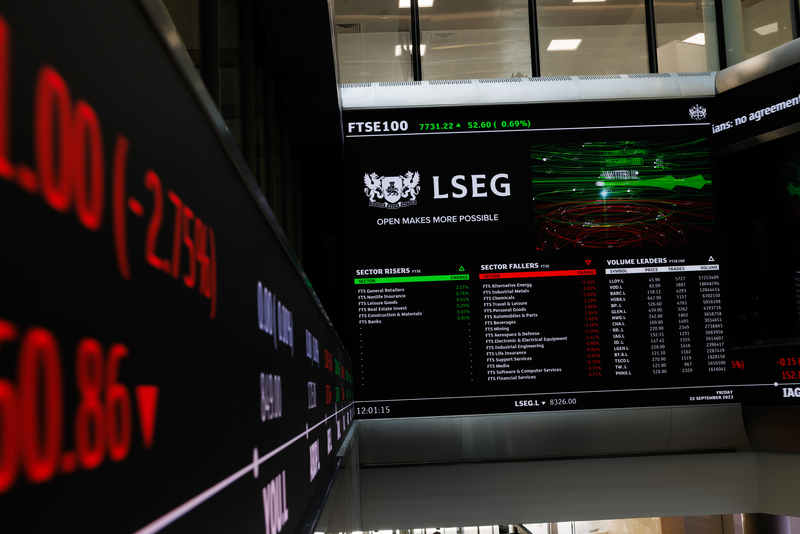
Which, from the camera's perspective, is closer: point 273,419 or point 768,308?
point 273,419

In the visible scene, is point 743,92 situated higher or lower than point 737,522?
higher

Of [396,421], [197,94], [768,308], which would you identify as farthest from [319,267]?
[197,94]

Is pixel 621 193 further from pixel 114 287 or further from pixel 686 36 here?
pixel 114 287

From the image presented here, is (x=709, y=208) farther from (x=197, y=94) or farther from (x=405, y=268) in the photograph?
(x=197, y=94)

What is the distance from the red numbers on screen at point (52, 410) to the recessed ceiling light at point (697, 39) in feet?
18.7

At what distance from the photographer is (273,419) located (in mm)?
805

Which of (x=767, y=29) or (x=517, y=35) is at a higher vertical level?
(x=517, y=35)

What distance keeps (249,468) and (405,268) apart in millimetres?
3862

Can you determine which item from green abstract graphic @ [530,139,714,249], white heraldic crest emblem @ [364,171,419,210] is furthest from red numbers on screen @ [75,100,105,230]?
green abstract graphic @ [530,139,714,249]

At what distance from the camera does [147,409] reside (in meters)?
0.38

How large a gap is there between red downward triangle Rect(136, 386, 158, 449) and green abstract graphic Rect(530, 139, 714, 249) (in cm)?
434

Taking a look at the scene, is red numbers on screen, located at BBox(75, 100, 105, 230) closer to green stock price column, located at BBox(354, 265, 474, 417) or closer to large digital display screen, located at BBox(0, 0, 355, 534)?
A: large digital display screen, located at BBox(0, 0, 355, 534)

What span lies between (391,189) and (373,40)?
1.29m

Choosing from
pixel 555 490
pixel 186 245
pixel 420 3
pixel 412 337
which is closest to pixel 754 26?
pixel 420 3
